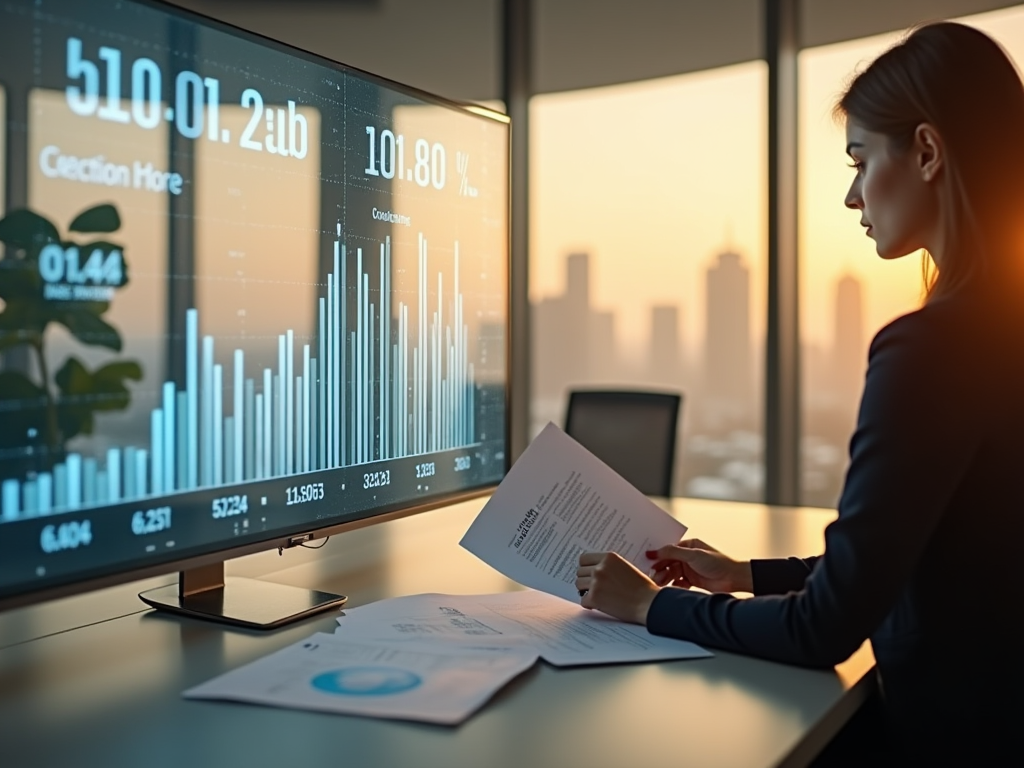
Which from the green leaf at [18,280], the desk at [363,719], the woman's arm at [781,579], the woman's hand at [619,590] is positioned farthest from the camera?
the woman's arm at [781,579]

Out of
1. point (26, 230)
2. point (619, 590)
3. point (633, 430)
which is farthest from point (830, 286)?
point (26, 230)

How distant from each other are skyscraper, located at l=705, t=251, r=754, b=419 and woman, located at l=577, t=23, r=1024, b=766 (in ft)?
9.79

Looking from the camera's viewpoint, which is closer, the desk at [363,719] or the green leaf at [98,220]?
the desk at [363,719]

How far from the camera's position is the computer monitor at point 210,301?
3.23 feet

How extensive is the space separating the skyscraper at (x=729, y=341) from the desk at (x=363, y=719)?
306cm

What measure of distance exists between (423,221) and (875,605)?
855mm

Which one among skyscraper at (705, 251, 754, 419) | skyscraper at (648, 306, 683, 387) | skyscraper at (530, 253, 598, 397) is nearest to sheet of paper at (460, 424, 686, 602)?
skyscraper at (705, 251, 754, 419)

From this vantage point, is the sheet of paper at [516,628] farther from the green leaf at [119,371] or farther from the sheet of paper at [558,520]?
the green leaf at [119,371]

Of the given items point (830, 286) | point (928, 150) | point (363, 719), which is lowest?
point (363, 719)

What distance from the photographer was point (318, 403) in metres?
1.32

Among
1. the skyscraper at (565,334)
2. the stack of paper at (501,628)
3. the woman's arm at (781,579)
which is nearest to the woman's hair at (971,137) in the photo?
the woman's arm at (781,579)

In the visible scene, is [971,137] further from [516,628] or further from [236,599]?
[236,599]

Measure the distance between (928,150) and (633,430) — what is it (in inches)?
64.9

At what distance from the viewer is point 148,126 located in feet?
3.56
